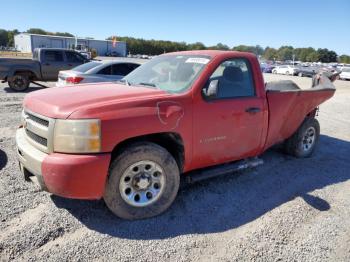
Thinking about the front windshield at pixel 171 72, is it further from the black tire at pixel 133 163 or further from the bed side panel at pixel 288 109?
the bed side panel at pixel 288 109

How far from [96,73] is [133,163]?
7201 mm

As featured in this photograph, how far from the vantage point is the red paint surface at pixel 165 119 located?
9.77 feet

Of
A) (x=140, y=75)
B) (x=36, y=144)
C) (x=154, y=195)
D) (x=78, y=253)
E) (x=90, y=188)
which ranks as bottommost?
(x=78, y=253)

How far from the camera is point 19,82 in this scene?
12.7m

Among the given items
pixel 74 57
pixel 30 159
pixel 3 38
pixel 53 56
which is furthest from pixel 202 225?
pixel 3 38

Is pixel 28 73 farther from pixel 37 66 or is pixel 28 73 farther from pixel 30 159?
pixel 30 159

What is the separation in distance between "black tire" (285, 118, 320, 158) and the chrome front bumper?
4165mm

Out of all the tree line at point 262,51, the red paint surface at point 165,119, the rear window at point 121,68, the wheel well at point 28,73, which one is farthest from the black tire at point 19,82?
the tree line at point 262,51

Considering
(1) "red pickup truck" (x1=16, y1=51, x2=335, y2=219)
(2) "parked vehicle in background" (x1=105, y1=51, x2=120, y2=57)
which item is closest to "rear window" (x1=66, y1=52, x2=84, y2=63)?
(1) "red pickup truck" (x1=16, y1=51, x2=335, y2=219)

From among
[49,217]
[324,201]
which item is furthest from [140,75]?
[324,201]

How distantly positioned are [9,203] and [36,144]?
2.97 ft

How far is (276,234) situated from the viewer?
333cm

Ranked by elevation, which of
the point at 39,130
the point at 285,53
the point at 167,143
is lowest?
the point at 167,143

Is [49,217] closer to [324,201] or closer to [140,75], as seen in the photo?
[140,75]
